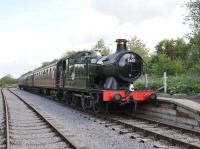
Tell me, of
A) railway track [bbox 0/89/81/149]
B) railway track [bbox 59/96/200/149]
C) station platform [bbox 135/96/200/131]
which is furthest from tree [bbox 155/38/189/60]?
railway track [bbox 0/89/81/149]

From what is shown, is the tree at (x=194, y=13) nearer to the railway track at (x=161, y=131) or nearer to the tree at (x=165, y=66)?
the railway track at (x=161, y=131)

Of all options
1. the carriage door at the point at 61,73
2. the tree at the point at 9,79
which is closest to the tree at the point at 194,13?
the carriage door at the point at 61,73

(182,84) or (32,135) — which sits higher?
(182,84)

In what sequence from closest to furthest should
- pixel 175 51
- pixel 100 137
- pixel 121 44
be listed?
1. pixel 100 137
2. pixel 121 44
3. pixel 175 51

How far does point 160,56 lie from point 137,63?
45.4 meters

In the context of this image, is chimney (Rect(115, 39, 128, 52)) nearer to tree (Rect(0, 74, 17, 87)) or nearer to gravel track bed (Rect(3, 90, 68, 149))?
gravel track bed (Rect(3, 90, 68, 149))

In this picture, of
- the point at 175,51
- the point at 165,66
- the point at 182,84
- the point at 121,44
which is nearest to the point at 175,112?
the point at 121,44

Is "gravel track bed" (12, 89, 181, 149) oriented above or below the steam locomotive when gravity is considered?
below

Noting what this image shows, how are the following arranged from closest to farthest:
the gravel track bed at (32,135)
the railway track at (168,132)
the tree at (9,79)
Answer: the railway track at (168,132) < the gravel track bed at (32,135) < the tree at (9,79)

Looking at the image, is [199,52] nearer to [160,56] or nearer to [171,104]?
[171,104]

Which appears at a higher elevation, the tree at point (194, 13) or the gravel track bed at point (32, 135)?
the tree at point (194, 13)

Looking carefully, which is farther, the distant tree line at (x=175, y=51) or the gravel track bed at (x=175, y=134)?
the distant tree line at (x=175, y=51)

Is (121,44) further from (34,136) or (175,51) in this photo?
(175,51)

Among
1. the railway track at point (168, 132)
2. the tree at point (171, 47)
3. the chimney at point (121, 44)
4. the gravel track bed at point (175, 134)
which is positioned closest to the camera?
the railway track at point (168, 132)
